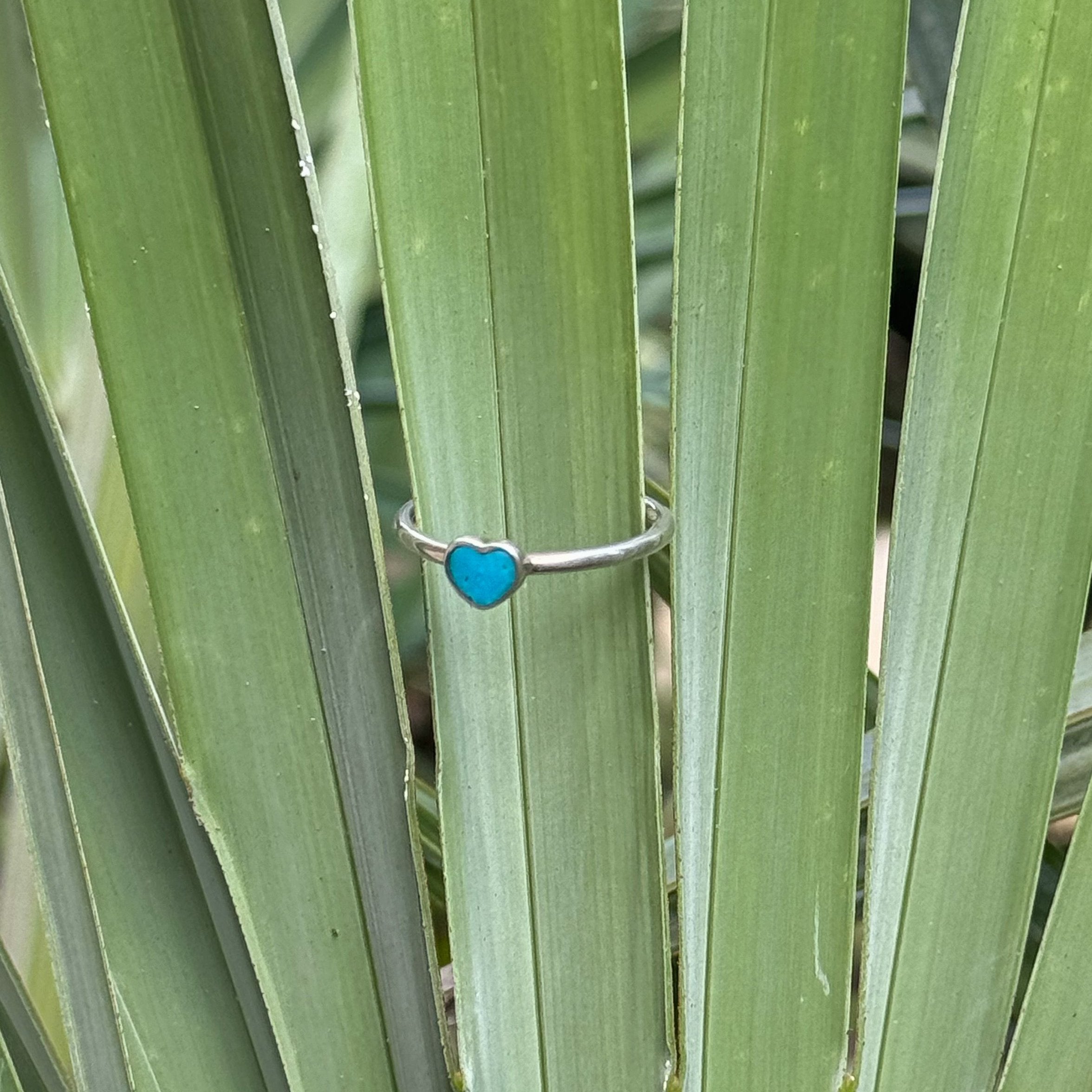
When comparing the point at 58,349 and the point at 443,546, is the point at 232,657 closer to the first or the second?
the point at 443,546

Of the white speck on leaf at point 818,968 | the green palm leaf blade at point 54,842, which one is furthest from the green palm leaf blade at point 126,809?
the white speck on leaf at point 818,968

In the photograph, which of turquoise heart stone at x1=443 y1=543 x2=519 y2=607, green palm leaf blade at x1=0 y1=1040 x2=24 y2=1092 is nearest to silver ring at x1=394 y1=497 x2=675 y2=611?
turquoise heart stone at x1=443 y1=543 x2=519 y2=607

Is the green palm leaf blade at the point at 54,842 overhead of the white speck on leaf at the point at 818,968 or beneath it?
overhead

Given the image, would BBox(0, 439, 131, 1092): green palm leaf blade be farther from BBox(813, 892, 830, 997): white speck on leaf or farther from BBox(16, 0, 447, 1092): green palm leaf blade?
BBox(813, 892, 830, 997): white speck on leaf

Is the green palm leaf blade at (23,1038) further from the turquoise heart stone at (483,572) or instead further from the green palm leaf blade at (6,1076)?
the turquoise heart stone at (483,572)

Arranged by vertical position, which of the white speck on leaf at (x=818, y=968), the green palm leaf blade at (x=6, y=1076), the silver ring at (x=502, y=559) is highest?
the silver ring at (x=502, y=559)

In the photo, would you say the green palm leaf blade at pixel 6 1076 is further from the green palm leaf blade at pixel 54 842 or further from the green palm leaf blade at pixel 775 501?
the green palm leaf blade at pixel 775 501

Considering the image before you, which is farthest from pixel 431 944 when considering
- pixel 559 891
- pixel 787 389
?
pixel 787 389
